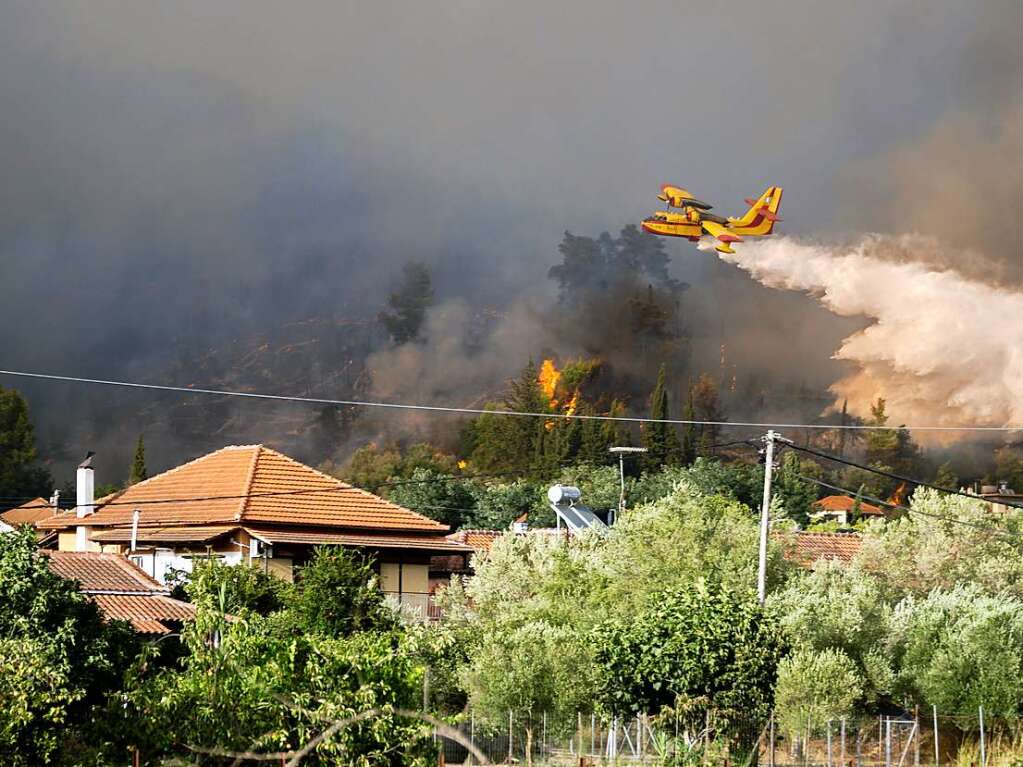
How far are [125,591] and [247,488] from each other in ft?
46.0

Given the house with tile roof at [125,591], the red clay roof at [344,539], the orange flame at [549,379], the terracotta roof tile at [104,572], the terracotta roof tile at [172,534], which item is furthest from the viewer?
the orange flame at [549,379]

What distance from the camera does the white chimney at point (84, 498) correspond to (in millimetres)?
54594

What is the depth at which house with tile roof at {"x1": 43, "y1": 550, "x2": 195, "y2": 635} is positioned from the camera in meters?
33.3

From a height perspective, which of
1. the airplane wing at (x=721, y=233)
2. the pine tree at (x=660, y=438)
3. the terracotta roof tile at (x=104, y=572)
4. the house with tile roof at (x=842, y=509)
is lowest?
the house with tile roof at (x=842, y=509)

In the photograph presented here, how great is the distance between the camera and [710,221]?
105 m

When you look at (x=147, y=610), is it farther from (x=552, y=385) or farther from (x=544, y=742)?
(x=552, y=385)

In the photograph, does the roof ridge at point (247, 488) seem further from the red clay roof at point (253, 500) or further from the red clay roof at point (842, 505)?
the red clay roof at point (842, 505)

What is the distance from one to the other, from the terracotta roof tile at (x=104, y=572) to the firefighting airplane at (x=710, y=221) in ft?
213

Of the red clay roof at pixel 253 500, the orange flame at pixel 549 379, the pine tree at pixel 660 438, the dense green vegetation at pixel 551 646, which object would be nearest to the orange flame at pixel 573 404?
the orange flame at pixel 549 379

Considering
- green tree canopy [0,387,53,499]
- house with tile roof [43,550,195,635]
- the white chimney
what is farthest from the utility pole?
green tree canopy [0,387,53,499]

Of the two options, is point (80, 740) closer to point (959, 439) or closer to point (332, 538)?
point (332, 538)

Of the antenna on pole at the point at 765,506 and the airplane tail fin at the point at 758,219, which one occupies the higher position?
the airplane tail fin at the point at 758,219

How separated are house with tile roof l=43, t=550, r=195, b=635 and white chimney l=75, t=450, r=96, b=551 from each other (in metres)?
13.2

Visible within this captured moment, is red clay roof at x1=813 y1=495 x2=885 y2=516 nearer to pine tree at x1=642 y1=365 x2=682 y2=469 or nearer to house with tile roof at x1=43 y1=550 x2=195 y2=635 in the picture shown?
pine tree at x1=642 y1=365 x2=682 y2=469
